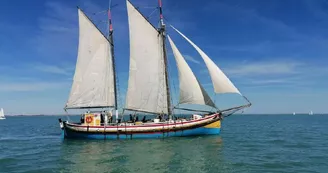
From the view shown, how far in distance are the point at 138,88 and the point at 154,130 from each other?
7.01 metres

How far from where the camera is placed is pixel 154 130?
44562 millimetres

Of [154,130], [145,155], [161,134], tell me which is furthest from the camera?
[161,134]

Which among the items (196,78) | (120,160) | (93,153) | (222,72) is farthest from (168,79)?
(120,160)

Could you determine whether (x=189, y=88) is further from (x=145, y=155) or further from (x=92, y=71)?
(x=145, y=155)

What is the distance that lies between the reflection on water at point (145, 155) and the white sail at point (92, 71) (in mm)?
8017

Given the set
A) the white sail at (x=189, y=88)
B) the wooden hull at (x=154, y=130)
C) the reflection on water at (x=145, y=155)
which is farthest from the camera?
the white sail at (x=189, y=88)

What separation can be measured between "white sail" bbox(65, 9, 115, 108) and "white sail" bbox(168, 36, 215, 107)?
36.6ft

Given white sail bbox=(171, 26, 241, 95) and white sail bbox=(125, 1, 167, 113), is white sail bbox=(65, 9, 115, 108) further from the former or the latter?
white sail bbox=(171, 26, 241, 95)

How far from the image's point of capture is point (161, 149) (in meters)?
35.2

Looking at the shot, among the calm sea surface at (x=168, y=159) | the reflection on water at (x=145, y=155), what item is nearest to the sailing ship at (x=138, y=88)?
the reflection on water at (x=145, y=155)

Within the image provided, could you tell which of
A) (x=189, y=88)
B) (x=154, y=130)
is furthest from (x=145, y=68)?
(x=154, y=130)

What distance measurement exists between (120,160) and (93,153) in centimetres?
612

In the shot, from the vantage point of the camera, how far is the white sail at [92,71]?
49.1 m

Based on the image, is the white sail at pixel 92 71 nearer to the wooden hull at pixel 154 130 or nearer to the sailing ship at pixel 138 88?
the sailing ship at pixel 138 88
